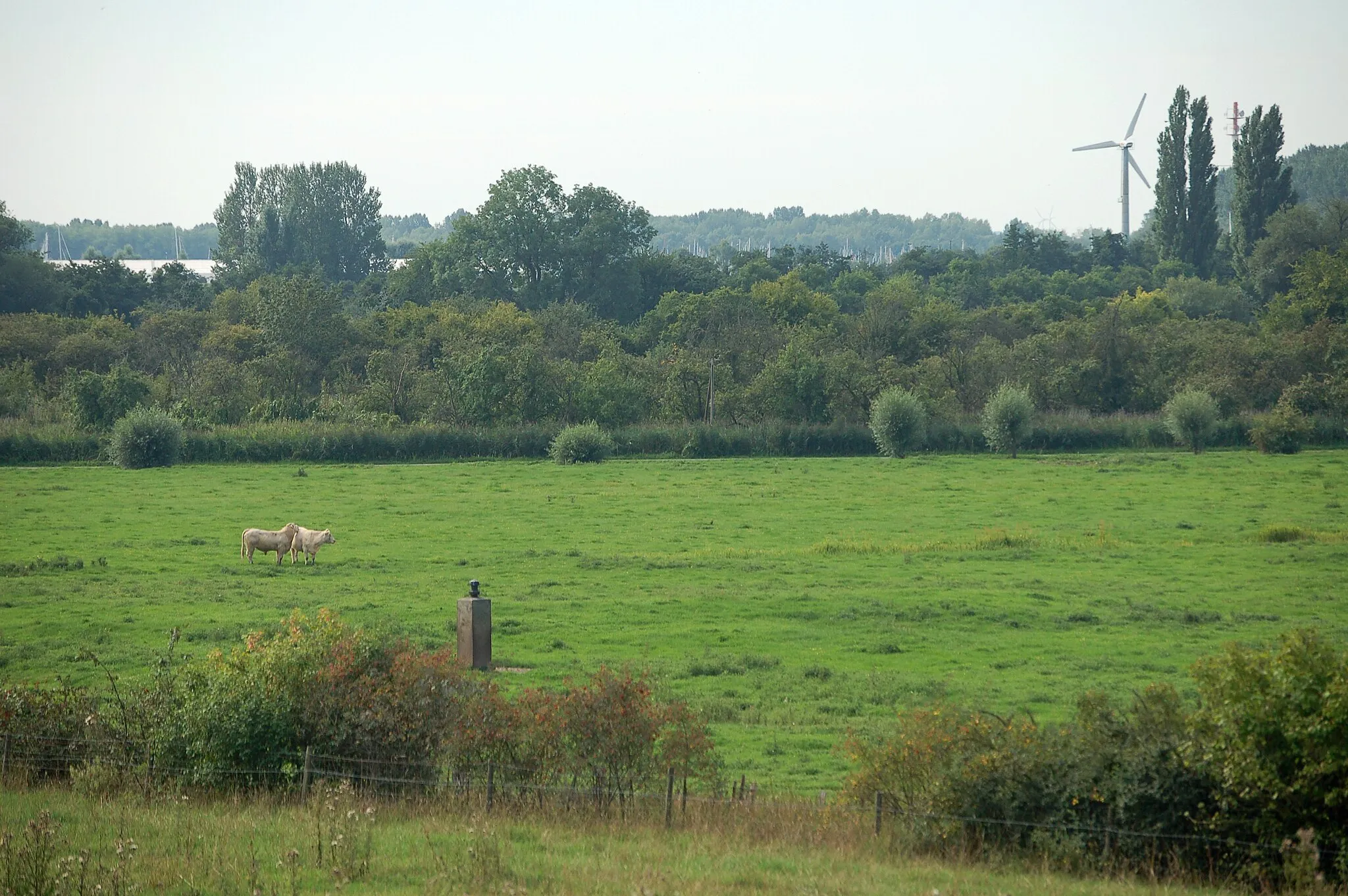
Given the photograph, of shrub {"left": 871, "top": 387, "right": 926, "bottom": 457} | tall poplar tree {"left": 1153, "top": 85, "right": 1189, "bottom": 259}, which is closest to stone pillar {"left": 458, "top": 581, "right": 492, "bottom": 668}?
shrub {"left": 871, "top": 387, "right": 926, "bottom": 457}

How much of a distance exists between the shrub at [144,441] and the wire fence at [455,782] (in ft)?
153

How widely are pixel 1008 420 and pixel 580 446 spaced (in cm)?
2257

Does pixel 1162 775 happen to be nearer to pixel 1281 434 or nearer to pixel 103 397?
pixel 1281 434

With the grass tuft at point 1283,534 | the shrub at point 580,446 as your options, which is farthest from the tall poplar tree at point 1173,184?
the grass tuft at point 1283,534

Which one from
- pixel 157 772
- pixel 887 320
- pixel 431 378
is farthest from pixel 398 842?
pixel 887 320

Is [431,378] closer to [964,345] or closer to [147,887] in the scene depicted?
[964,345]

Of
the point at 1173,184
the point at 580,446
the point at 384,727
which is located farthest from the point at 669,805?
the point at 1173,184

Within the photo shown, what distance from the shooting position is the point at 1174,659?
2250 centimetres

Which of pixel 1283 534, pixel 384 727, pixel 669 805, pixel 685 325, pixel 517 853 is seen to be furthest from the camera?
pixel 685 325

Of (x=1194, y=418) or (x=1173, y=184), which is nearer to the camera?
(x=1194, y=418)

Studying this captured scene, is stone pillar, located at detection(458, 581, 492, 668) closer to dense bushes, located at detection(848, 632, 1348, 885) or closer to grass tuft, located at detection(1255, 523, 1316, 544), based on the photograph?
dense bushes, located at detection(848, 632, 1348, 885)

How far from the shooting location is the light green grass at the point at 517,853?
33.5 ft

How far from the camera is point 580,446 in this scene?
62875 mm

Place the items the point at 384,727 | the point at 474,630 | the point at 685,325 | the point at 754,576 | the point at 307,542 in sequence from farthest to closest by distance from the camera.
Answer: the point at 685,325, the point at 307,542, the point at 754,576, the point at 474,630, the point at 384,727
